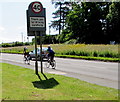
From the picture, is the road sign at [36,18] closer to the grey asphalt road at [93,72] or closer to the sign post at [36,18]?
the sign post at [36,18]

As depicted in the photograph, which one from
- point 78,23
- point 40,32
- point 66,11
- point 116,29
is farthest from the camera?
point 66,11

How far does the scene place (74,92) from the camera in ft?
22.4

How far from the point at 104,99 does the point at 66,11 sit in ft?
217

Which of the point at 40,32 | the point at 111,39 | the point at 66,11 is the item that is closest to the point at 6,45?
the point at 66,11

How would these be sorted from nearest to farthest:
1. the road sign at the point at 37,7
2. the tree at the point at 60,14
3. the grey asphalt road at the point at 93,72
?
the grey asphalt road at the point at 93,72 < the road sign at the point at 37,7 < the tree at the point at 60,14

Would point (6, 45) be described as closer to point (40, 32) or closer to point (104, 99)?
point (40, 32)

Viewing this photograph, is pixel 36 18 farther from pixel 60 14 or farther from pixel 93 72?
pixel 60 14

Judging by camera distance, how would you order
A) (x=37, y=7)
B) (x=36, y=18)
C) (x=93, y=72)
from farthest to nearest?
1. (x=93, y=72)
2. (x=36, y=18)
3. (x=37, y=7)

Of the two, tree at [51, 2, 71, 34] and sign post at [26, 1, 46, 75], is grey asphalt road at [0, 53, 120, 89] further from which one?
tree at [51, 2, 71, 34]

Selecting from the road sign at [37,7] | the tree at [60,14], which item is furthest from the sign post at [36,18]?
the tree at [60,14]

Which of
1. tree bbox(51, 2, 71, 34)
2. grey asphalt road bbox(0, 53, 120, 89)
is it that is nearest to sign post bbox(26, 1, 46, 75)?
grey asphalt road bbox(0, 53, 120, 89)

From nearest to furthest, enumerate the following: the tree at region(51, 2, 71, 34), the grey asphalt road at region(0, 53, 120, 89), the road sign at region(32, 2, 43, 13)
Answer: the grey asphalt road at region(0, 53, 120, 89), the road sign at region(32, 2, 43, 13), the tree at region(51, 2, 71, 34)

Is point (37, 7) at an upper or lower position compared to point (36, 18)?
upper

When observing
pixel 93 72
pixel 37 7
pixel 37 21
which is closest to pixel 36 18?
pixel 37 21
